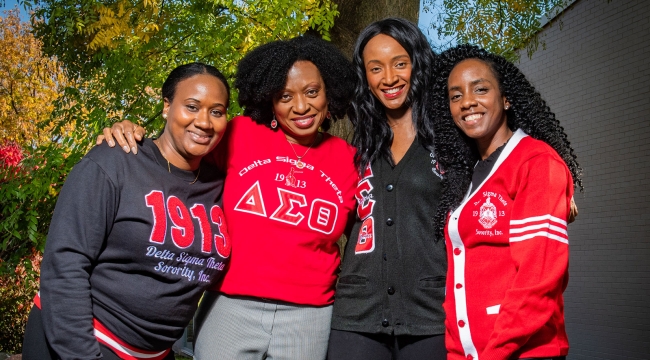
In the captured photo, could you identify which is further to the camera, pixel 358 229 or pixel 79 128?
pixel 79 128

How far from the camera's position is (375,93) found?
3.45 meters

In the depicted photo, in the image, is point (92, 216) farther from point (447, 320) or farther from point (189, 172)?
point (447, 320)

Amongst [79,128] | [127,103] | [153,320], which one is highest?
[127,103]

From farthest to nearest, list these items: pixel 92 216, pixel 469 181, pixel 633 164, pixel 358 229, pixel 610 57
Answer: pixel 610 57
pixel 633 164
pixel 358 229
pixel 469 181
pixel 92 216

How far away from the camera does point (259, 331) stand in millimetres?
3014

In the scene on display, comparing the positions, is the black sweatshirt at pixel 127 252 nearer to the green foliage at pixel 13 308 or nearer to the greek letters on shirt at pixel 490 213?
the greek letters on shirt at pixel 490 213

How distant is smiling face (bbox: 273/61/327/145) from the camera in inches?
129

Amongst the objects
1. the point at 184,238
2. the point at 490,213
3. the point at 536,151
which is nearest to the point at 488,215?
the point at 490,213

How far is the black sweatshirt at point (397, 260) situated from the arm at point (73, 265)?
1.16 metres

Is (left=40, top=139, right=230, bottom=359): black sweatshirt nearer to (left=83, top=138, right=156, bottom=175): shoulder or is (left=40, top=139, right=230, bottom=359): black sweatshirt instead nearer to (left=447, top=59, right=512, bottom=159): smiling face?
(left=83, top=138, right=156, bottom=175): shoulder

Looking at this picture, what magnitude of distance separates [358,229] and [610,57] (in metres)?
8.79

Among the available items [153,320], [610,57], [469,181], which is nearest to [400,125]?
[469,181]

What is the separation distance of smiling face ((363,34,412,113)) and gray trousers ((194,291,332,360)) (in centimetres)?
115

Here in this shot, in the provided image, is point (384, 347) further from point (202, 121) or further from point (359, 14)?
point (359, 14)
